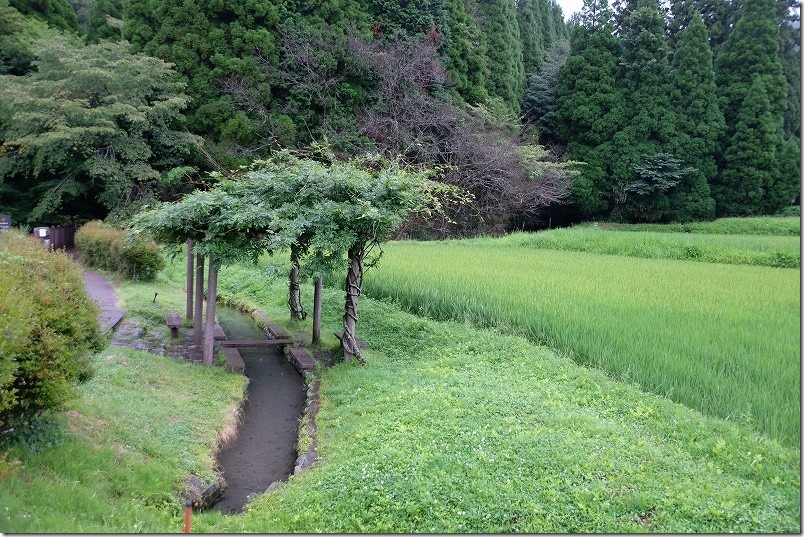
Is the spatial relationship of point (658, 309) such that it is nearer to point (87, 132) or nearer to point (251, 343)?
point (251, 343)

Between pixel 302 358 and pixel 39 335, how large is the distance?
4.25 m

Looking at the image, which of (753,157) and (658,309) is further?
(753,157)

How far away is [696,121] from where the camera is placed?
27.2 meters

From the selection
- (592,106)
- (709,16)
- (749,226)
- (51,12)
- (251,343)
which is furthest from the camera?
(592,106)

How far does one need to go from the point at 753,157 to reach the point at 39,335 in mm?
27920

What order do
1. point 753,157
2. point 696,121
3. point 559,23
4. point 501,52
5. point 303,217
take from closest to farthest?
point 303,217 < point 753,157 < point 696,121 < point 501,52 < point 559,23

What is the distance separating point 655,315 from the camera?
7.86m

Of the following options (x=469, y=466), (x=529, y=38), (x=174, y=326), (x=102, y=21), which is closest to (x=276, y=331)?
(x=174, y=326)

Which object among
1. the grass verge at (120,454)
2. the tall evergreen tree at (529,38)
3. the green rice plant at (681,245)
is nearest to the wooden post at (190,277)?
the grass verge at (120,454)

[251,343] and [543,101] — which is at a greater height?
[543,101]

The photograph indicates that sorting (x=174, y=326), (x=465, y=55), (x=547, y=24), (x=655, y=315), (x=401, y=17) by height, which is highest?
(x=547, y=24)

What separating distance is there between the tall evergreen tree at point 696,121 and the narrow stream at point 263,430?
80.7ft

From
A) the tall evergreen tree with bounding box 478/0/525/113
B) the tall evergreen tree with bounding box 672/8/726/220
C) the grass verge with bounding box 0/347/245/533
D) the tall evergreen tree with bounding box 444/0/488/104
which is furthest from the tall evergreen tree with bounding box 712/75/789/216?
the grass verge with bounding box 0/347/245/533

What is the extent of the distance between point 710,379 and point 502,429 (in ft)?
7.52
